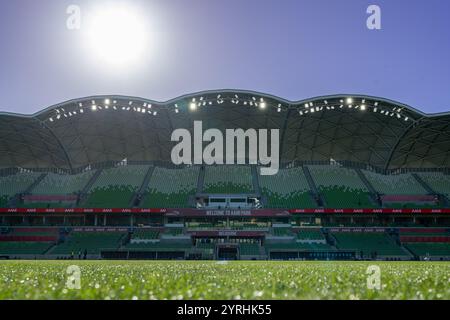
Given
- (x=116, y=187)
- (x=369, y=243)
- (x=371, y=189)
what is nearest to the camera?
(x=369, y=243)

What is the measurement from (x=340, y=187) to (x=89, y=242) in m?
42.4

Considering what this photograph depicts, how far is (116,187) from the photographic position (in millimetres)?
73562

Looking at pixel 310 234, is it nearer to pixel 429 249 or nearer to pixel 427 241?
pixel 429 249

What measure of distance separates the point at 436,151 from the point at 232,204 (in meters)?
36.7

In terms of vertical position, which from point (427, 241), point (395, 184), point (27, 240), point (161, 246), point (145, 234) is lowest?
point (161, 246)

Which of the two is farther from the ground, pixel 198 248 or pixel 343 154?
pixel 343 154

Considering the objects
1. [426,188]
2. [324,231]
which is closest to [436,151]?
[426,188]

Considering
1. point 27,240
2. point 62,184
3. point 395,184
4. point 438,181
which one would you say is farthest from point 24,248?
point 438,181

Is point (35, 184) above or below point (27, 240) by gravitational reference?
above

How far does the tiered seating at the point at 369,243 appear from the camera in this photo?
5928cm
